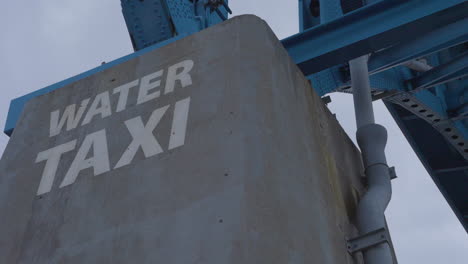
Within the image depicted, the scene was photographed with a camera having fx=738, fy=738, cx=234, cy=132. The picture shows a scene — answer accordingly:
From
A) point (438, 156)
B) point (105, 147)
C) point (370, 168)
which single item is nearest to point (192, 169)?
point (105, 147)

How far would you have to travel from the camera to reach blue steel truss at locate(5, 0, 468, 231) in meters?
6.20

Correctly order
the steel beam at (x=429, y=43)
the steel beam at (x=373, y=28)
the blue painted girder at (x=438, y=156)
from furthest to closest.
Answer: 1. the blue painted girder at (x=438, y=156)
2. the steel beam at (x=429, y=43)
3. the steel beam at (x=373, y=28)

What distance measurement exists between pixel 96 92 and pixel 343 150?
2.12 meters

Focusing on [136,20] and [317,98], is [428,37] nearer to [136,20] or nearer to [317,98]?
[317,98]

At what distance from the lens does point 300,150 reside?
16.8 feet

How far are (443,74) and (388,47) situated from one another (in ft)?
8.79

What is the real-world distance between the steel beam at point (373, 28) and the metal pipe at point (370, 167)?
21.6 inches

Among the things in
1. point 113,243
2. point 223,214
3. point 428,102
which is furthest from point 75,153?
point 428,102

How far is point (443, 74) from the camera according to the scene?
964 centimetres

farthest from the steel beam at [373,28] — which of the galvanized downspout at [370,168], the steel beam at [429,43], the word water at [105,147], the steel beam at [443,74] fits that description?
the steel beam at [443,74]

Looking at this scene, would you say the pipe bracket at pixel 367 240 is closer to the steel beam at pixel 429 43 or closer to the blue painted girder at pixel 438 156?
the steel beam at pixel 429 43

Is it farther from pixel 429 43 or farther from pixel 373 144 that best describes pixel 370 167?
pixel 429 43

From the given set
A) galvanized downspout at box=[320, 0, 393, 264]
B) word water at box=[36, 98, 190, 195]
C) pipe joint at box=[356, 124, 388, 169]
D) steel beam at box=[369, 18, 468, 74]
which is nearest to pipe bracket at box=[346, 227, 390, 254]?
galvanized downspout at box=[320, 0, 393, 264]

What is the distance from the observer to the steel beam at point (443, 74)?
934 centimetres
